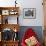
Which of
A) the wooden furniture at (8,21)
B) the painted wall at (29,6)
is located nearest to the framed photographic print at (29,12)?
the painted wall at (29,6)

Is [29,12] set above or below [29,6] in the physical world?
below

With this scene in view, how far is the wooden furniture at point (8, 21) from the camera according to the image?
17.5 ft

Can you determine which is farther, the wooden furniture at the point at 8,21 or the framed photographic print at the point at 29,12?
the framed photographic print at the point at 29,12

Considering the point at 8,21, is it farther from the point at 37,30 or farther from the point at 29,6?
the point at 37,30

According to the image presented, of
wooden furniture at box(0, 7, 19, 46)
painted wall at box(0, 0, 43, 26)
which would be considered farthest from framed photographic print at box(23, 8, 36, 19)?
wooden furniture at box(0, 7, 19, 46)

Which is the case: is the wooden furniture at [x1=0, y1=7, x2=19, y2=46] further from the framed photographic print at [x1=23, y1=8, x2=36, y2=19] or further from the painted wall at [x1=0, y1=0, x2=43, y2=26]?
the framed photographic print at [x1=23, y1=8, x2=36, y2=19]

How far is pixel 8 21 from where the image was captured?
5.47 meters

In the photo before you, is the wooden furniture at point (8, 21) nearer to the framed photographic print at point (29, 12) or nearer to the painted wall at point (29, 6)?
the painted wall at point (29, 6)

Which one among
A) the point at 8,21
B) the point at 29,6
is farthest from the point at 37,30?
the point at 8,21

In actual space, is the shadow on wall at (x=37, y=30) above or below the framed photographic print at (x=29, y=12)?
below

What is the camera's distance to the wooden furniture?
210 inches

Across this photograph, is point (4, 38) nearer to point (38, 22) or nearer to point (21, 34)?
point (21, 34)

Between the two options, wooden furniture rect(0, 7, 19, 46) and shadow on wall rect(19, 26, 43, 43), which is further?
shadow on wall rect(19, 26, 43, 43)

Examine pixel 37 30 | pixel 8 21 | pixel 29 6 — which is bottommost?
pixel 37 30
